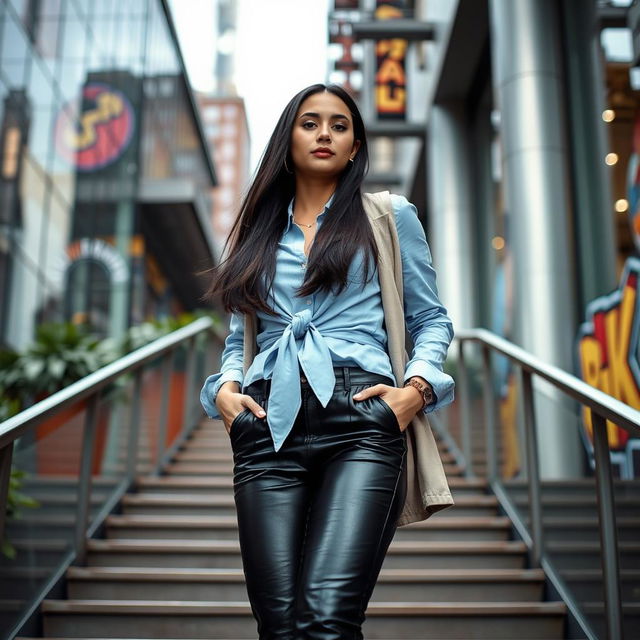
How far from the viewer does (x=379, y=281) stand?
2.31 meters

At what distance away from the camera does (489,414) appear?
584cm

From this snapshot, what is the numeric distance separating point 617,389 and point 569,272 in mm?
1406

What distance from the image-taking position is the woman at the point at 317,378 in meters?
1.95

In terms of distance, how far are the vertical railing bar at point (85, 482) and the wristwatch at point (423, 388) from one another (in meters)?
2.82

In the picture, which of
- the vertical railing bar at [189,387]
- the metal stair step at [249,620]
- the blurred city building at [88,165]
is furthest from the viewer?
the blurred city building at [88,165]

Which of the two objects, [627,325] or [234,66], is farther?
[234,66]

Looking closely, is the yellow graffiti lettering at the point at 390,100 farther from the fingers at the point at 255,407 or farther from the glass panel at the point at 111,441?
the fingers at the point at 255,407

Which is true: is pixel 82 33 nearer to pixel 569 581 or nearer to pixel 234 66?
pixel 569 581

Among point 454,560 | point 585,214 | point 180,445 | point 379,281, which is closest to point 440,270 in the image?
point 585,214

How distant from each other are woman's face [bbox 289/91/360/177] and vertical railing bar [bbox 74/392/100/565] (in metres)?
2.69

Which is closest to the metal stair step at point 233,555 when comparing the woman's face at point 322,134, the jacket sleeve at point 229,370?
the jacket sleeve at point 229,370

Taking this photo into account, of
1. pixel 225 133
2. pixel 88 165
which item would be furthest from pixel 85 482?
pixel 225 133

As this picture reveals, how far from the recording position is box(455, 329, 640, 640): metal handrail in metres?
3.25

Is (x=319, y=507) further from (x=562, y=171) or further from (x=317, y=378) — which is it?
(x=562, y=171)
